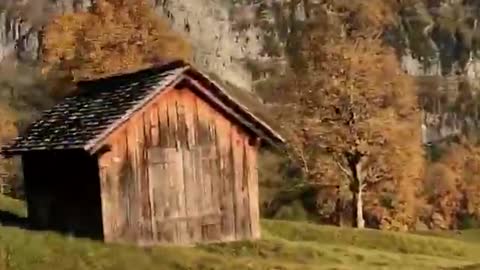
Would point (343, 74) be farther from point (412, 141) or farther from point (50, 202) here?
point (50, 202)

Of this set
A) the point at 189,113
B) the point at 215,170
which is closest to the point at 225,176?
the point at 215,170

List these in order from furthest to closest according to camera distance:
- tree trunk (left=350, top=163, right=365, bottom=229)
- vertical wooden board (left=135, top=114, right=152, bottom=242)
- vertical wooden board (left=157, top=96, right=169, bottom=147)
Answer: tree trunk (left=350, top=163, right=365, bottom=229) < vertical wooden board (left=157, top=96, right=169, bottom=147) < vertical wooden board (left=135, top=114, right=152, bottom=242)

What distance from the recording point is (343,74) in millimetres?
56125

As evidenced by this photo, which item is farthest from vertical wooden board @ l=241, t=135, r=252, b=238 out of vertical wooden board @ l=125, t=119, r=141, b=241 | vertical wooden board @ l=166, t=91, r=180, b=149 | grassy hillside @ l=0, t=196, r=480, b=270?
vertical wooden board @ l=125, t=119, r=141, b=241

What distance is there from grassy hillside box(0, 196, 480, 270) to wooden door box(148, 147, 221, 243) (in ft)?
3.64

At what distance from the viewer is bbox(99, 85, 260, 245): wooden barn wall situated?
32844 mm

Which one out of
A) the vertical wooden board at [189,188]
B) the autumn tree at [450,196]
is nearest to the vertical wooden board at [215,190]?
the vertical wooden board at [189,188]

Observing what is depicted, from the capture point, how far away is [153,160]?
33.6 m

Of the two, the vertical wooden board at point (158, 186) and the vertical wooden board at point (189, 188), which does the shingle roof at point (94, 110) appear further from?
the vertical wooden board at point (189, 188)

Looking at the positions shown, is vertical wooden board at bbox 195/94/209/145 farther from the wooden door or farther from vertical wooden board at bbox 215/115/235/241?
vertical wooden board at bbox 215/115/235/241

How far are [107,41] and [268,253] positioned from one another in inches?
1278

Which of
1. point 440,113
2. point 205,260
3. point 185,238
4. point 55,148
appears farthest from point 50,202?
point 440,113

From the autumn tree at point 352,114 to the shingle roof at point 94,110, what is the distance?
68.4 ft

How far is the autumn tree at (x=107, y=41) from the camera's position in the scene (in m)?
61.5
